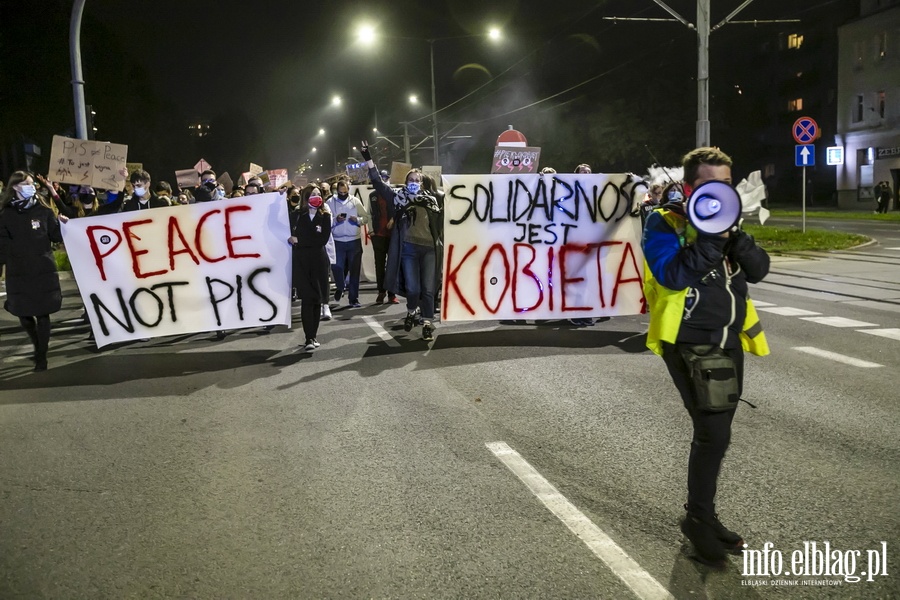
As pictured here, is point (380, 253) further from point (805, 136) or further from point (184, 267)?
point (805, 136)

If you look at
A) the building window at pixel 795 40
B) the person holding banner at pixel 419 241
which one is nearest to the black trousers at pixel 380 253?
the person holding banner at pixel 419 241

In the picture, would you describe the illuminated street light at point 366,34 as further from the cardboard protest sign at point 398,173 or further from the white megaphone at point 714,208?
the white megaphone at point 714,208

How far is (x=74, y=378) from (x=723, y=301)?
6.69m

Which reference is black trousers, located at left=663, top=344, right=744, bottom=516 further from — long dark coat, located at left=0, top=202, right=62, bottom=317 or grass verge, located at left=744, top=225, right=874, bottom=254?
grass verge, located at left=744, top=225, right=874, bottom=254

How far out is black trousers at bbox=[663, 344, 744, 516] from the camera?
369cm

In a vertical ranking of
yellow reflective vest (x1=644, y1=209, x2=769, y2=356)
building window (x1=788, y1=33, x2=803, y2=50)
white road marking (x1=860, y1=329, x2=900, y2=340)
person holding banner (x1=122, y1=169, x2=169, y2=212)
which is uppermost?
building window (x1=788, y1=33, x2=803, y2=50)

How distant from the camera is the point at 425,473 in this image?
5043 mm

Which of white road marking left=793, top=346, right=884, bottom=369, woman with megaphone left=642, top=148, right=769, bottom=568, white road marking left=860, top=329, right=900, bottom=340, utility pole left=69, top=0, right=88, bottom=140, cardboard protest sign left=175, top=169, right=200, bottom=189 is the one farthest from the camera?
cardboard protest sign left=175, top=169, right=200, bottom=189

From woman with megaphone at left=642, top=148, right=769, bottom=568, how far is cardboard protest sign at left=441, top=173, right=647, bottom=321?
6.06 metres

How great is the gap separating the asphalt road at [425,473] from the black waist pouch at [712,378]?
69 centimetres

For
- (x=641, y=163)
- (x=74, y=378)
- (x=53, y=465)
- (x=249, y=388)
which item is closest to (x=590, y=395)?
(x=249, y=388)

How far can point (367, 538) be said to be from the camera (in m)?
4.09

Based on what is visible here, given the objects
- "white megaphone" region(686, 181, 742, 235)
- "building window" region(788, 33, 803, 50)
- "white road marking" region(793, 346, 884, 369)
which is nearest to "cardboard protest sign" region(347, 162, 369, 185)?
"white road marking" region(793, 346, 884, 369)

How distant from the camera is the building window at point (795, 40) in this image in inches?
2800
